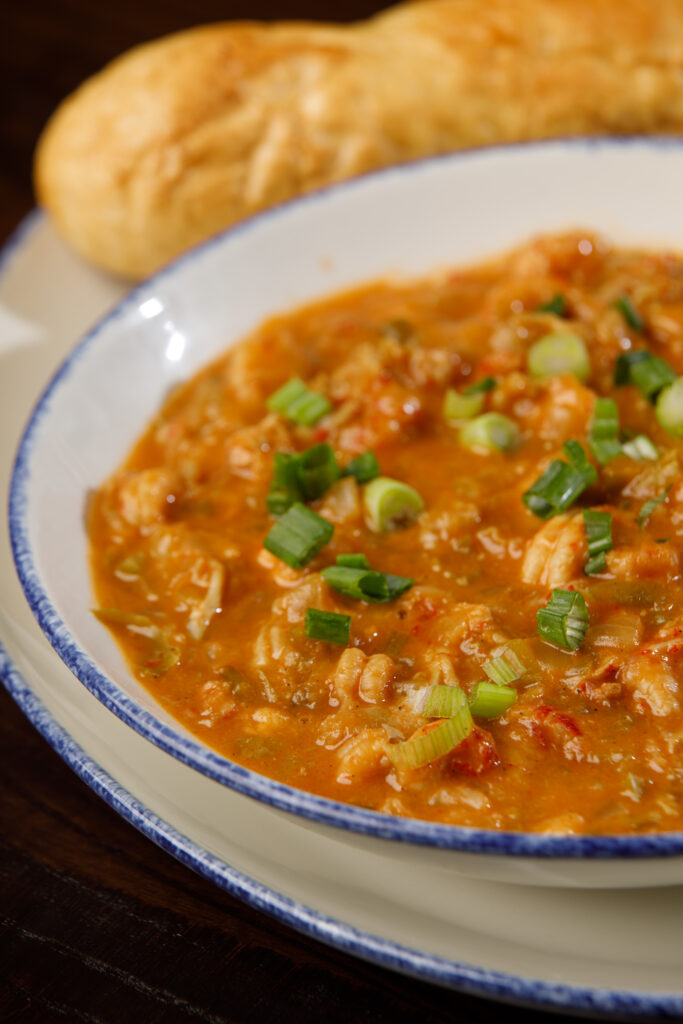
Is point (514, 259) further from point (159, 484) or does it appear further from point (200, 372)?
point (159, 484)

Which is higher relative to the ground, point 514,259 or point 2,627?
point 2,627

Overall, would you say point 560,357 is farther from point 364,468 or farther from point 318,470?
point 318,470

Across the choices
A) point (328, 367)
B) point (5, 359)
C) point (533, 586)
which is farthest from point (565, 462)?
point (5, 359)

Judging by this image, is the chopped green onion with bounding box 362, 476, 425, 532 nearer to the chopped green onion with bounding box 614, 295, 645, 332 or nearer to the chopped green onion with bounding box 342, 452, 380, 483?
the chopped green onion with bounding box 342, 452, 380, 483

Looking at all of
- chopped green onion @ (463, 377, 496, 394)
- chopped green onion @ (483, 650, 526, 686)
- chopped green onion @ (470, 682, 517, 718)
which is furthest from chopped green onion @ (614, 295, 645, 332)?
chopped green onion @ (470, 682, 517, 718)

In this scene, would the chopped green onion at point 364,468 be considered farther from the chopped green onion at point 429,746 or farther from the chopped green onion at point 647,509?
the chopped green onion at point 429,746

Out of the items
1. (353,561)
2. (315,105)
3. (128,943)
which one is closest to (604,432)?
(353,561)
